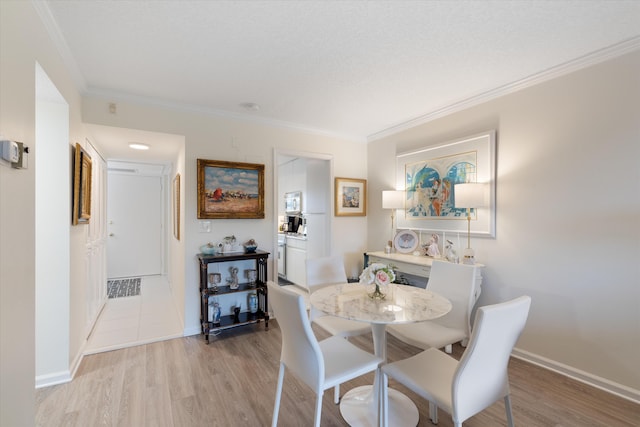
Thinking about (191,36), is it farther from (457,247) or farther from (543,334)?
(543,334)

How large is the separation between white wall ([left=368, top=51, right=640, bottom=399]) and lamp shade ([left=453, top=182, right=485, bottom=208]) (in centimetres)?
25

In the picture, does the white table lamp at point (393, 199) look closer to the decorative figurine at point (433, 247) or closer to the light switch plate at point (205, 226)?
the decorative figurine at point (433, 247)

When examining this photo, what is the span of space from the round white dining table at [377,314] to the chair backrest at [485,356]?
31 centimetres

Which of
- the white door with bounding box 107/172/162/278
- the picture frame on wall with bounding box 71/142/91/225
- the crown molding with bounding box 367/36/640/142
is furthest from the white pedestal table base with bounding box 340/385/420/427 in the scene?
the white door with bounding box 107/172/162/278

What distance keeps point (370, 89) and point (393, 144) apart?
137 cm

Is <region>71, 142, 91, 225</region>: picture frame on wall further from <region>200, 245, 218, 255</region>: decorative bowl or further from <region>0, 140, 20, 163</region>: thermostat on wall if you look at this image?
<region>0, 140, 20, 163</region>: thermostat on wall

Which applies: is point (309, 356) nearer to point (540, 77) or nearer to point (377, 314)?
point (377, 314)

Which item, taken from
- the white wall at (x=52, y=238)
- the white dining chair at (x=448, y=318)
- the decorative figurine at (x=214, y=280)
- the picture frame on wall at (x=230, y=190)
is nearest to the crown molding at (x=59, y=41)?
the white wall at (x=52, y=238)

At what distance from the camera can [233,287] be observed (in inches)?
128

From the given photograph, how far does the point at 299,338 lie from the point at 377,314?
1.48 ft

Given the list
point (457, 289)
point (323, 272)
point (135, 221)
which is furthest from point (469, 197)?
point (135, 221)

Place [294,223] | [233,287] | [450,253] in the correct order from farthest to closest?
1. [294,223]
2. [233,287]
3. [450,253]

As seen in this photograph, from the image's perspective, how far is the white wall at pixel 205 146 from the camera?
2.93 metres

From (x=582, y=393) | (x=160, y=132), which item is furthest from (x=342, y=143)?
(x=582, y=393)
